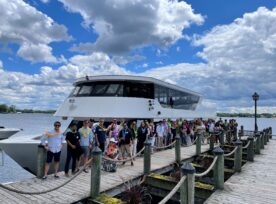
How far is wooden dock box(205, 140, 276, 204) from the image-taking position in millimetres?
7035

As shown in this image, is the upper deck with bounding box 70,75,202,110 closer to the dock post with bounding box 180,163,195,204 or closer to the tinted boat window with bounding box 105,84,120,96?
the tinted boat window with bounding box 105,84,120,96

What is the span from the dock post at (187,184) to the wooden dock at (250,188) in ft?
5.13

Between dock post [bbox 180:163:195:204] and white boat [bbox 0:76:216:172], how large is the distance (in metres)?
7.17

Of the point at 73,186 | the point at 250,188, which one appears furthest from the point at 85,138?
the point at 250,188

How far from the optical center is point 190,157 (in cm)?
1275

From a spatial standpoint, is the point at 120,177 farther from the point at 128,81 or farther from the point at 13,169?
the point at 13,169

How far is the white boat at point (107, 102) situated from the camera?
11.4 m

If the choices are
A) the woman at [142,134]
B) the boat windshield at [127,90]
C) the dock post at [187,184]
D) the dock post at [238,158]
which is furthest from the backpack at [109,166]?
the boat windshield at [127,90]

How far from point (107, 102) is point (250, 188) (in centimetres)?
777

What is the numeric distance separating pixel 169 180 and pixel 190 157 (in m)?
4.46

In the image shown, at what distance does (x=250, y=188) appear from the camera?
8.12 metres

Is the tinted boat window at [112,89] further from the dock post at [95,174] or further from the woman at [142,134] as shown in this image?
the dock post at [95,174]

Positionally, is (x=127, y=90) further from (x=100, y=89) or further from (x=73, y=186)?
(x=73, y=186)

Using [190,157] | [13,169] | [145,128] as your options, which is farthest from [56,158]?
[13,169]
